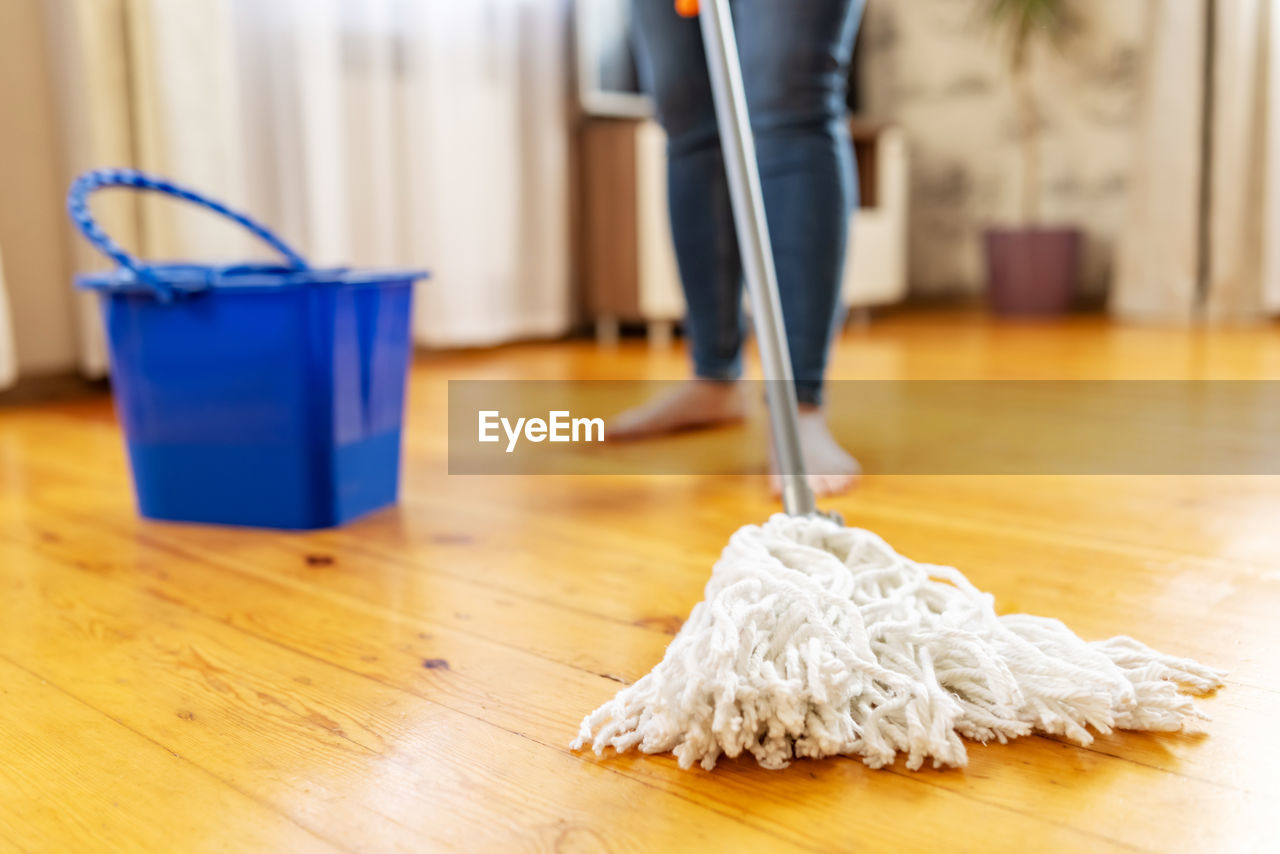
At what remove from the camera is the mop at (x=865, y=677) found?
0.55m

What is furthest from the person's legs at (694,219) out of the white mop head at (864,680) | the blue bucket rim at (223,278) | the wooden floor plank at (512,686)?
the white mop head at (864,680)

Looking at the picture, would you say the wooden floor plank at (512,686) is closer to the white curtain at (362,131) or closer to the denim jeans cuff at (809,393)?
the denim jeans cuff at (809,393)

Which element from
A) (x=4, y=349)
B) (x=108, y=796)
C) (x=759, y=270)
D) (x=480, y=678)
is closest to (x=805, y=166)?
(x=759, y=270)

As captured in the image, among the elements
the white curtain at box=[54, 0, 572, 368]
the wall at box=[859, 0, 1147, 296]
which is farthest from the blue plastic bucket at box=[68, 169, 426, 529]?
the wall at box=[859, 0, 1147, 296]

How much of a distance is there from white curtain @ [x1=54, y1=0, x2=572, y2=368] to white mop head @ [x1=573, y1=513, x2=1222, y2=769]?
154cm

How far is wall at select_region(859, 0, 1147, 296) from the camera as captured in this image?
3.37m

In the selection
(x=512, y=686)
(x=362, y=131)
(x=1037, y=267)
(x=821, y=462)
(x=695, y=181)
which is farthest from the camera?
(x=1037, y=267)

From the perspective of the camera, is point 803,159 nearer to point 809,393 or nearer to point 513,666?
point 809,393

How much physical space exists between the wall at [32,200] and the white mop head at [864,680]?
1.70 m

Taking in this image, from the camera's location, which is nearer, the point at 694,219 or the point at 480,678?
the point at 480,678

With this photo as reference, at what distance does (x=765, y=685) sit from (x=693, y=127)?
3.04 ft

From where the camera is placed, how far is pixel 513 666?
27.6 inches

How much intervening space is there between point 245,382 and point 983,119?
3.14 m

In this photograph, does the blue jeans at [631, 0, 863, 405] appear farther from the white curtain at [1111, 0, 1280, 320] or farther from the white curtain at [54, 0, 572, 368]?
the white curtain at [1111, 0, 1280, 320]
